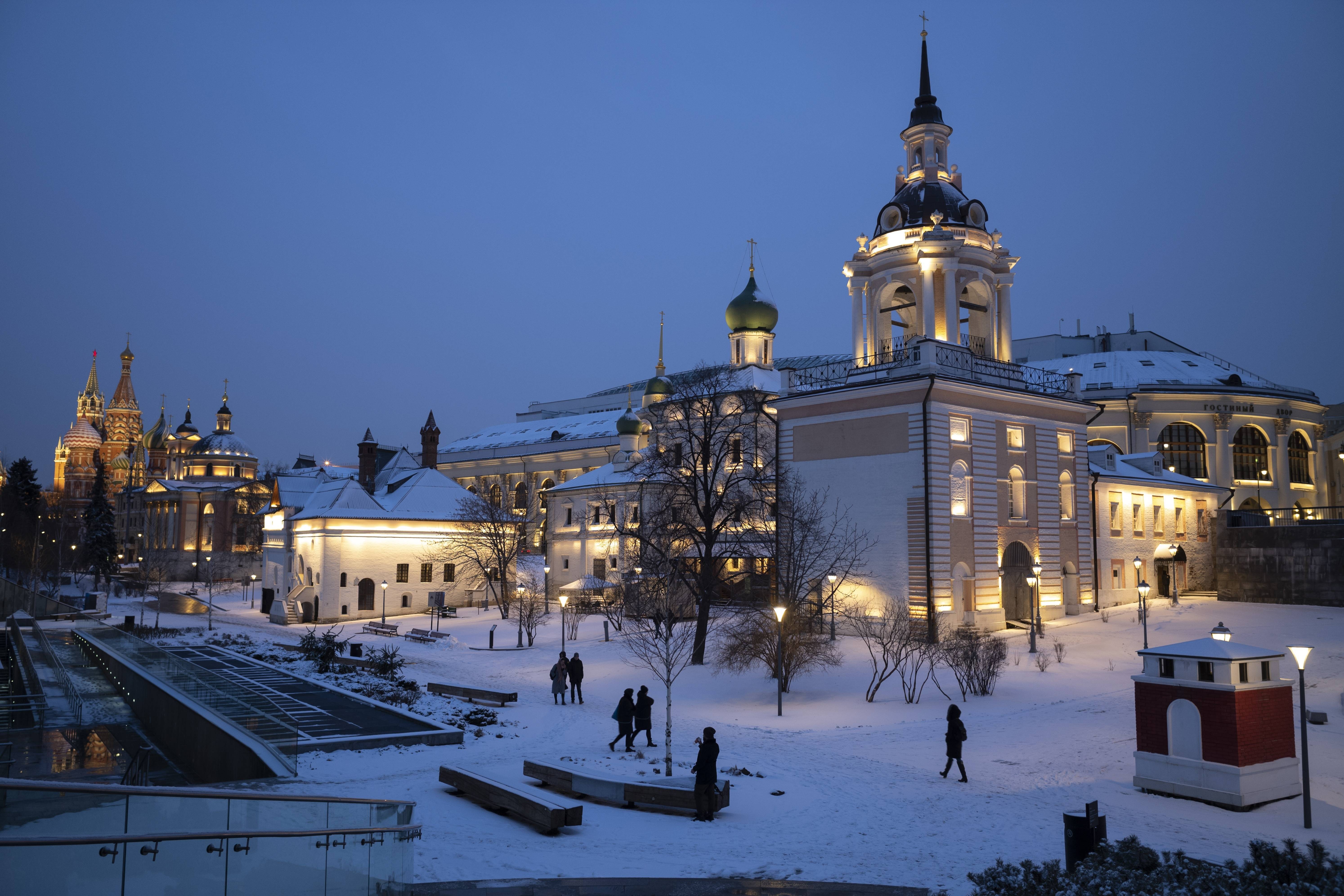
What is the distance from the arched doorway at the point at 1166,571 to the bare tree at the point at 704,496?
19.1 metres

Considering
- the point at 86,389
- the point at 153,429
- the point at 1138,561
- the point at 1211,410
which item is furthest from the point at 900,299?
the point at 86,389

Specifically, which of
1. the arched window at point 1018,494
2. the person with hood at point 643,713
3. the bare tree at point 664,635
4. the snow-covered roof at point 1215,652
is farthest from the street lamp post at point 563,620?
the snow-covered roof at point 1215,652

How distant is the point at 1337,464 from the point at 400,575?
56290 millimetres

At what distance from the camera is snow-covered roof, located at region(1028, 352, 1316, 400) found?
5847cm

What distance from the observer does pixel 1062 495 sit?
39.9m

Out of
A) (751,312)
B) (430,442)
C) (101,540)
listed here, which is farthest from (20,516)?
(751,312)

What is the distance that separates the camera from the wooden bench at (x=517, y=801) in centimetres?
1293

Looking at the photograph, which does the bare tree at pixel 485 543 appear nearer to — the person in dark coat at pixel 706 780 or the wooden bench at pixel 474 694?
the wooden bench at pixel 474 694

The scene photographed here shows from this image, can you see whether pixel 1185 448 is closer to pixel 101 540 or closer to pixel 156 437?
pixel 101 540

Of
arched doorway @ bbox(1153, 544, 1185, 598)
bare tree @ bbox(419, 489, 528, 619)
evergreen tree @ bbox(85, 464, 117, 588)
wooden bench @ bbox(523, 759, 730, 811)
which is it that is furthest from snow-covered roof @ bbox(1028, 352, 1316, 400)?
evergreen tree @ bbox(85, 464, 117, 588)

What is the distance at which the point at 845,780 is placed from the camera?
16734 mm

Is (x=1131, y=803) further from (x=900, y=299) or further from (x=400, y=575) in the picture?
(x=400, y=575)

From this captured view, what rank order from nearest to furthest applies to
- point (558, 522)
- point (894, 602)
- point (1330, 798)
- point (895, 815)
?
point (895, 815)
point (1330, 798)
point (894, 602)
point (558, 522)

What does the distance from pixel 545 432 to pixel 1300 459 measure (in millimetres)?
62036
